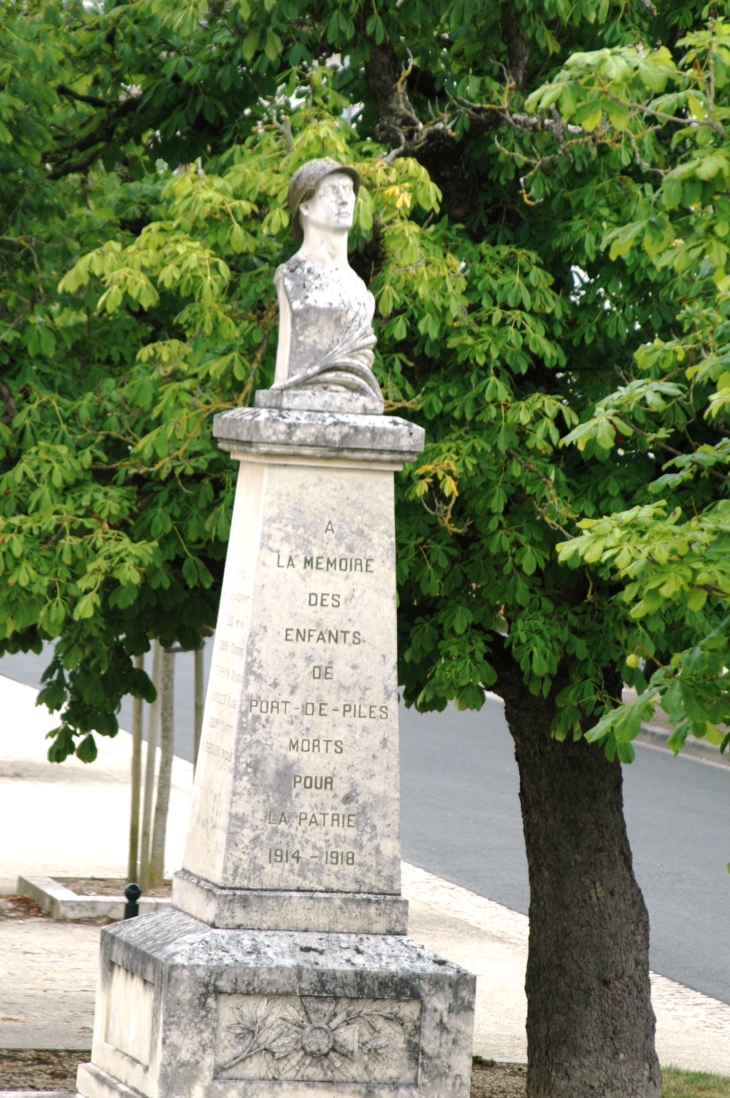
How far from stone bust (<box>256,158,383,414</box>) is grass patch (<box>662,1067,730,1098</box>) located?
5.93 m

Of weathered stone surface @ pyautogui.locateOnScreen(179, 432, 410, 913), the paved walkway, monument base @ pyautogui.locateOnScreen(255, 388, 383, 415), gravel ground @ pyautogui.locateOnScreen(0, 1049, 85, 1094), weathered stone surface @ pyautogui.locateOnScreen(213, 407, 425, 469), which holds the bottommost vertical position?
gravel ground @ pyautogui.locateOnScreen(0, 1049, 85, 1094)

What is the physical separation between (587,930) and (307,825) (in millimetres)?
4352

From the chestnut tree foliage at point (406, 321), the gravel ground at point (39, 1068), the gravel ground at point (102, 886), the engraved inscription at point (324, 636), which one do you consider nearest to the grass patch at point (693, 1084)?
the chestnut tree foliage at point (406, 321)

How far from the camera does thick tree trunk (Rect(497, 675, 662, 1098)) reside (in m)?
10.1

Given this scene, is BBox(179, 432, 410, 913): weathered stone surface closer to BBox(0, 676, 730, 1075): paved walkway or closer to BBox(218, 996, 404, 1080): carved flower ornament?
BBox(218, 996, 404, 1080): carved flower ornament

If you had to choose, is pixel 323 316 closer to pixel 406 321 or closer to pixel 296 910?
pixel 406 321

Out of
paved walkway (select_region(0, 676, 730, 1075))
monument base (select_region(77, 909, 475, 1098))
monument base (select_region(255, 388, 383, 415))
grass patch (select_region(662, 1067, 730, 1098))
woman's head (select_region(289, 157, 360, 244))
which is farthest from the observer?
paved walkway (select_region(0, 676, 730, 1075))

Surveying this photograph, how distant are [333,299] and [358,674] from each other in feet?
4.68

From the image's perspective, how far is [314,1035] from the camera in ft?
20.0

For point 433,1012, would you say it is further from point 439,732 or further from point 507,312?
point 439,732

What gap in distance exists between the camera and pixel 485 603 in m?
8.88

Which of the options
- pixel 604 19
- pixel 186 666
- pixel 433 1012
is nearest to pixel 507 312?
pixel 604 19

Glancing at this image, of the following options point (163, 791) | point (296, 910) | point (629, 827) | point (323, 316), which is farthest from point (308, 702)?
point (629, 827)

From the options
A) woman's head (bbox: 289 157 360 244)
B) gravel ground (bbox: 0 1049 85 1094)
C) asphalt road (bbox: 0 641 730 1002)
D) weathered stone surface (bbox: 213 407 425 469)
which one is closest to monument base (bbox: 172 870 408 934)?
weathered stone surface (bbox: 213 407 425 469)
